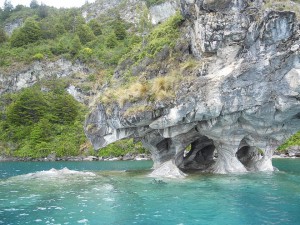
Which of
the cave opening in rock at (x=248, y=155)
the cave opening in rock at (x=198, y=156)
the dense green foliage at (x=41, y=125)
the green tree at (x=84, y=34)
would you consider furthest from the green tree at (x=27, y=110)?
the cave opening in rock at (x=248, y=155)

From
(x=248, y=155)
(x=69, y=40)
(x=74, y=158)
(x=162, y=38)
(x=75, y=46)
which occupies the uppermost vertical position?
(x=69, y=40)

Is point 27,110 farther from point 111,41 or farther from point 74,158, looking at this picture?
point 111,41

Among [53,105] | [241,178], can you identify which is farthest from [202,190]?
[53,105]

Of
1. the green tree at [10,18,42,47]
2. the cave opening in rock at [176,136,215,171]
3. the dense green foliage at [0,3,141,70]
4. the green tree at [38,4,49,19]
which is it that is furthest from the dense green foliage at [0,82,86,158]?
the green tree at [38,4,49,19]

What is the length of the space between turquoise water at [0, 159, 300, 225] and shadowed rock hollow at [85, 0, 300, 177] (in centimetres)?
400

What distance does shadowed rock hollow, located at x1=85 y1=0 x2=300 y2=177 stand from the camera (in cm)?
2162

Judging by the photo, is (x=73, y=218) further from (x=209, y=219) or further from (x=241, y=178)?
(x=241, y=178)

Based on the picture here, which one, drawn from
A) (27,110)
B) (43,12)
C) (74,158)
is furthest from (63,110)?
(43,12)

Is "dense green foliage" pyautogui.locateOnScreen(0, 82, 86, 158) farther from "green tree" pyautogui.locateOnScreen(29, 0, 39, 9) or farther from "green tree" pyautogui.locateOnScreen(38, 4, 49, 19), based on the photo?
"green tree" pyautogui.locateOnScreen(29, 0, 39, 9)

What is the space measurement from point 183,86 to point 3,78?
67009mm

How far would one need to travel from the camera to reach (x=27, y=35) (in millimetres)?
95188

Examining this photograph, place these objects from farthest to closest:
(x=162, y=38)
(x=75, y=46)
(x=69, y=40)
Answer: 1. (x=69, y=40)
2. (x=75, y=46)
3. (x=162, y=38)

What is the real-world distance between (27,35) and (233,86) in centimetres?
8650

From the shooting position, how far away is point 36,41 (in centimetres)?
9606
